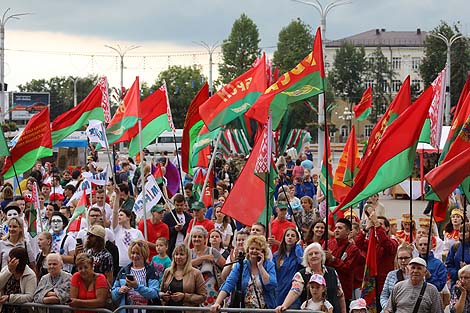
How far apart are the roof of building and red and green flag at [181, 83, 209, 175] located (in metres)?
107

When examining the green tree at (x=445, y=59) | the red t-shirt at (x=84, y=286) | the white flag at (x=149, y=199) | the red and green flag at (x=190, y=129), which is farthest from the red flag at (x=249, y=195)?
the green tree at (x=445, y=59)

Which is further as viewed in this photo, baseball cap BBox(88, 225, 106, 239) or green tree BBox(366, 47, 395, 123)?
green tree BBox(366, 47, 395, 123)

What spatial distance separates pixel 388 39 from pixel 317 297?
118m

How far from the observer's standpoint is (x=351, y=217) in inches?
558

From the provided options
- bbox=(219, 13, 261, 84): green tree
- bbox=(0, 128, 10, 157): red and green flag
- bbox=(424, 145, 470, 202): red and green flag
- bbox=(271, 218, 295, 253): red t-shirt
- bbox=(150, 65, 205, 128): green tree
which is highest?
bbox=(219, 13, 261, 84): green tree

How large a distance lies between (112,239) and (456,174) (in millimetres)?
3737

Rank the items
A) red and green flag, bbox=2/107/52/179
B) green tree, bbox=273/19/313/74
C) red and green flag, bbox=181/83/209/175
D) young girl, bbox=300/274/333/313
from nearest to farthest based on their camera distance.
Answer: young girl, bbox=300/274/333/313 < red and green flag, bbox=2/107/52/179 < red and green flag, bbox=181/83/209/175 < green tree, bbox=273/19/313/74

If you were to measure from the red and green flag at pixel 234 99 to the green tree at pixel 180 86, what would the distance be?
6969 centimetres

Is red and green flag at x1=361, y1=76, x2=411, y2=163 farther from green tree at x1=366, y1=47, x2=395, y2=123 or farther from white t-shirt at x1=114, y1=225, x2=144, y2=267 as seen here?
green tree at x1=366, y1=47, x2=395, y2=123

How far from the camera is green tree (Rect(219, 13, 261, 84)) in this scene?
333 feet

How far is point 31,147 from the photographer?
47.8 feet

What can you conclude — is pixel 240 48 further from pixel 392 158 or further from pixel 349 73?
pixel 392 158

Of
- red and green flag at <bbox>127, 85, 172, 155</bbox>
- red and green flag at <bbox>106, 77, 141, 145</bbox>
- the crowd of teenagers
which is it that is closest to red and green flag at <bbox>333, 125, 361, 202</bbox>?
the crowd of teenagers

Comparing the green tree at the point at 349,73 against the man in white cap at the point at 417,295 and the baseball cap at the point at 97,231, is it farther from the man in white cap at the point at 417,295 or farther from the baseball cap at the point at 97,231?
the man in white cap at the point at 417,295
